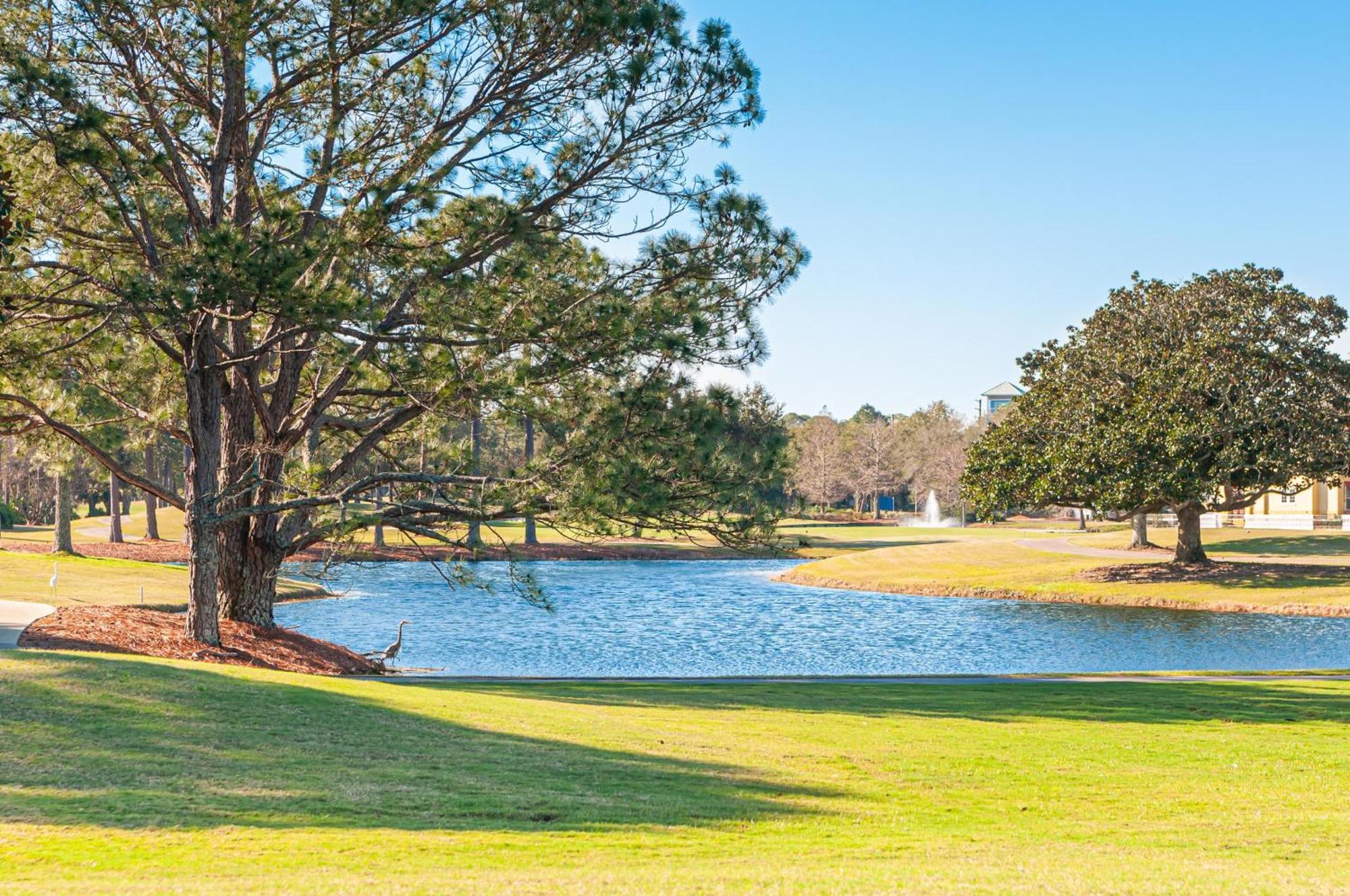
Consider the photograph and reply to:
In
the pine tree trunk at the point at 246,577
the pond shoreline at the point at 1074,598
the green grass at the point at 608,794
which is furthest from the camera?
the pond shoreline at the point at 1074,598

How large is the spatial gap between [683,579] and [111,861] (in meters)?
43.1

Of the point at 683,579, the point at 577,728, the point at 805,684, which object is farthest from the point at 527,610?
the point at 577,728

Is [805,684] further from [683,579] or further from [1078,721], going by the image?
[683,579]

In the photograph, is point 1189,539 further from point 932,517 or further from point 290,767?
point 932,517

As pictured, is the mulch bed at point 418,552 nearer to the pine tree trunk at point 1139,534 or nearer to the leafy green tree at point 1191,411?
the leafy green tree at point 1191,411

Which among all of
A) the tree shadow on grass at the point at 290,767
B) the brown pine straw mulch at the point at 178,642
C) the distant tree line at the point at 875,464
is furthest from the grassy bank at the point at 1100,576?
the distant tree line at the point at 875,464

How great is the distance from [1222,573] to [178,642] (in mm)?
32143

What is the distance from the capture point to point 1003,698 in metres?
15.9

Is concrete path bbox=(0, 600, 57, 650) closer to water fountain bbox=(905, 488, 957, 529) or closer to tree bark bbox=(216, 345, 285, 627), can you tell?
tree bark bbox=(216, 345, 285, 627)

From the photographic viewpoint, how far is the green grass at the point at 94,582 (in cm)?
2575

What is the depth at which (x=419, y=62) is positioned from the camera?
1628 centimetres

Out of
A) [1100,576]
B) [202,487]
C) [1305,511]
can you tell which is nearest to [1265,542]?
[1100,576]

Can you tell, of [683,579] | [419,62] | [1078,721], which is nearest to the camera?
[1078,721]

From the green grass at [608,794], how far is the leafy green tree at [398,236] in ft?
12.4
